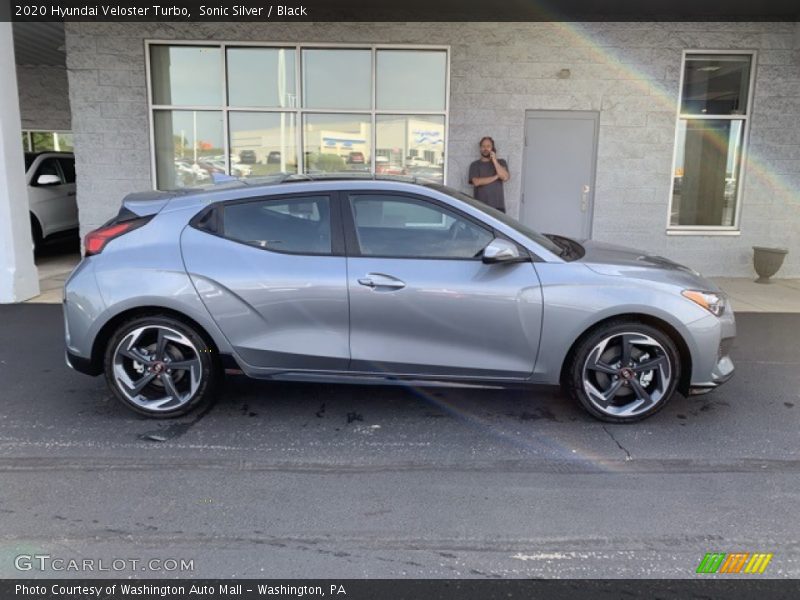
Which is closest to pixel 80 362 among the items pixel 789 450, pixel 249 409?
pixel 249 409

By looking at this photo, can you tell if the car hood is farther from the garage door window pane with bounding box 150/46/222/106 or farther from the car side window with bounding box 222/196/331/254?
the garage door window pane with bounding box 150/46/222/106

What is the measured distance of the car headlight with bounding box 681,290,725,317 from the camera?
13.0 feet

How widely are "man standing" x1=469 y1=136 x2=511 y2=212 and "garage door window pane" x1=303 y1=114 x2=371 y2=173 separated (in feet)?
5.72

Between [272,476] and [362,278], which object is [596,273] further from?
[272,476]

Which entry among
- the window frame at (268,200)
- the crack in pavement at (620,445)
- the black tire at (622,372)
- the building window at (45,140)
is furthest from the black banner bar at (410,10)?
the building window at (45,140)

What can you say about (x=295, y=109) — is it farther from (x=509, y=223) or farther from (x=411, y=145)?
(x=509, y=223)

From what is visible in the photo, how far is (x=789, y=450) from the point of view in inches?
151

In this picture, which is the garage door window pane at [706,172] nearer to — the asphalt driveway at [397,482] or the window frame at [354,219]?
the asphalt driveway at [397,482]

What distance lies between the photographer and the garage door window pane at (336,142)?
366 inches

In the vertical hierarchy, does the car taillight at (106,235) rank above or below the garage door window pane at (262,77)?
below

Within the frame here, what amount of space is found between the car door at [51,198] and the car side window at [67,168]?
0.31ft
